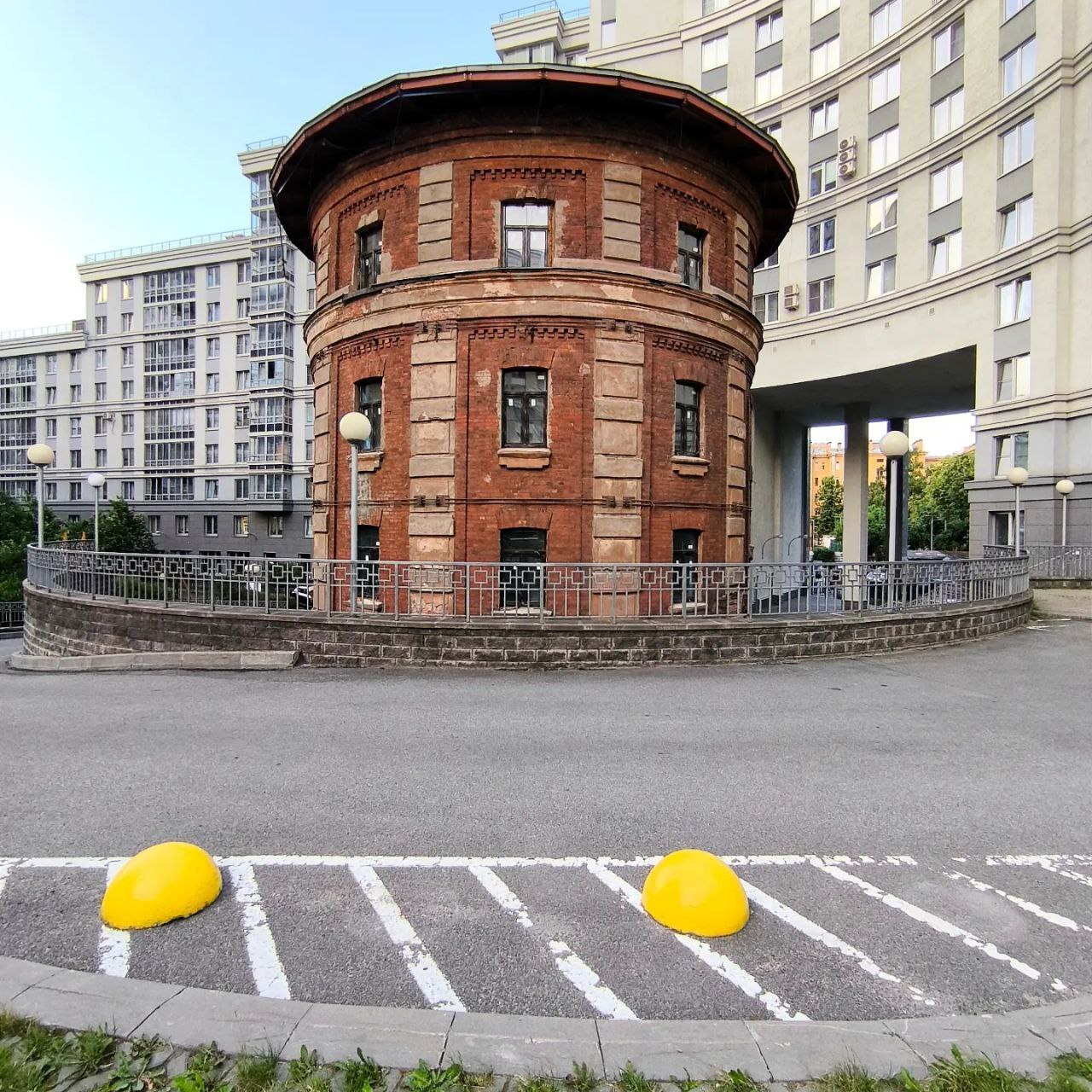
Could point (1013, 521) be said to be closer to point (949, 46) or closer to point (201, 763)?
point (949, 46)

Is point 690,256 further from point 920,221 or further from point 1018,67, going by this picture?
point 1018,67

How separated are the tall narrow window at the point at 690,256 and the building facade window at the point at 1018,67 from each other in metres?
19.6

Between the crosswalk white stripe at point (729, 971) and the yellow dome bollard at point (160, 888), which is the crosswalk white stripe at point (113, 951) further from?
the crosswalk white stripe at point (729, 971)

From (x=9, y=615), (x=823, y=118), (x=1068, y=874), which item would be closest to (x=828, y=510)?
(x=823, y=118)

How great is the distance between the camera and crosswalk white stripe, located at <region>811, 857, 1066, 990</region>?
3258mm

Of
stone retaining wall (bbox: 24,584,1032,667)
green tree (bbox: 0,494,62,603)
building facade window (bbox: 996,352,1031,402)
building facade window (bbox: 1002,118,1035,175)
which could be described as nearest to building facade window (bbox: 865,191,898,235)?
building facade window (bbox: 1002,118,1035,175)

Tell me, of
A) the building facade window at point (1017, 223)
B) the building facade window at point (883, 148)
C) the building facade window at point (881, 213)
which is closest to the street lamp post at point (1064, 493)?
the building facade window at point (1017, 223)

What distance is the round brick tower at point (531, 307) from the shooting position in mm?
13719

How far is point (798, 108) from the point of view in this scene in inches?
1236

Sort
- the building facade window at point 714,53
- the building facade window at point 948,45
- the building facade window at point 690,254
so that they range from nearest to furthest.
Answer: the building facade window at point 690,254 → the building facade window at point 948,45 → the building facade window at point 714,53

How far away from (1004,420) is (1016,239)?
6.83 metres

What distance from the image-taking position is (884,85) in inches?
1141

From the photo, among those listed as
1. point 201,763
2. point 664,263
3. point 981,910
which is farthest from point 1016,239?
point 201,763

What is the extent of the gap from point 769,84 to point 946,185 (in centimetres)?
1087
